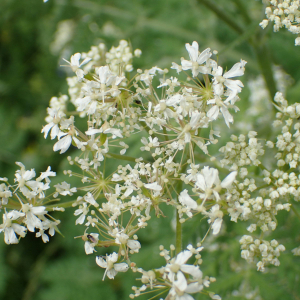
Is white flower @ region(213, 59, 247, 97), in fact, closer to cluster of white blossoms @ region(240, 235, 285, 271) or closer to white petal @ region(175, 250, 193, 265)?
cluster of white blossoms @ region(240, 235, 285, 271)

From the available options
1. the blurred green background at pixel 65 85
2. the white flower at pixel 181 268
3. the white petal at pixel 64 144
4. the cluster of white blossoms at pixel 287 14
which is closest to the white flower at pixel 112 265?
the white flower at pixel 181 268

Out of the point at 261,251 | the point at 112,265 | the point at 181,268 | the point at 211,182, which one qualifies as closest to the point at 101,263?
the point at 112,265

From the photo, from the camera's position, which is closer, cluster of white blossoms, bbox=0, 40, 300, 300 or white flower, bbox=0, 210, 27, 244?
cluster of white blossoms, bbox=0, 40, 300, 300

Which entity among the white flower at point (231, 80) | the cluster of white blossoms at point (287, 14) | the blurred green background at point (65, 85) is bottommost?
the blurred green background at point (65, 85)

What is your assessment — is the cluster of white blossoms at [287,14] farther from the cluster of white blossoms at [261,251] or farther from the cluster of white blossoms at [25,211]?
the cluster of white blossoms at [25,211]

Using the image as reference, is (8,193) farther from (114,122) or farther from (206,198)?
(206,198)

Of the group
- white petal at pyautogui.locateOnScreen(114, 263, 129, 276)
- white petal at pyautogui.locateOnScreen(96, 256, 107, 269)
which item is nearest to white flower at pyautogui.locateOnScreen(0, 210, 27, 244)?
white petal at pyautogui.locateOnScreen(96, 256, 107, 269)

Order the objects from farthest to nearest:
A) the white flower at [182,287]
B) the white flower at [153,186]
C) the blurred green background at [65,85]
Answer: the blurred green background at [65,85]
the white flower at [153,186]
the white flower at [182,287]

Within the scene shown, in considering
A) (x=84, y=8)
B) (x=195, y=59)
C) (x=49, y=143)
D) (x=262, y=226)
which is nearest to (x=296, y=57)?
(x=195, y=59)
